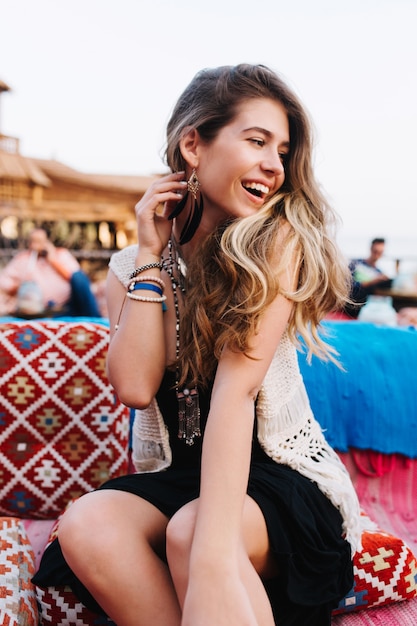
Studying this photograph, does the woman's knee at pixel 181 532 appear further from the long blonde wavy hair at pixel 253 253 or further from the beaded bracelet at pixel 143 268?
the beaded bracelet at pixel 143 268

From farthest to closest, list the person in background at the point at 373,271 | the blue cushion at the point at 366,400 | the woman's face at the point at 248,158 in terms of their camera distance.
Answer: the person in background at the point at 373,271
the blue cushion at the point at 366,400
the woman's face at the point at 248,158

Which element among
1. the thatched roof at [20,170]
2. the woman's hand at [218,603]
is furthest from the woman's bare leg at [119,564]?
the thatched roof at [20,170]

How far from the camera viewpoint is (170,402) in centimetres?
125

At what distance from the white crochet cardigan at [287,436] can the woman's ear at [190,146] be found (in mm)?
284

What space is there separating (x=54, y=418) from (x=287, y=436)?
777 mm

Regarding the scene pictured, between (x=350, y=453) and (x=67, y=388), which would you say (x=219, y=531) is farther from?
(x=350, y=453)

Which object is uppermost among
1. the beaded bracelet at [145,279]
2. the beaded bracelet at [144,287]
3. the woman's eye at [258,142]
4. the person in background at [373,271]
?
the woman's eye at [258,142]

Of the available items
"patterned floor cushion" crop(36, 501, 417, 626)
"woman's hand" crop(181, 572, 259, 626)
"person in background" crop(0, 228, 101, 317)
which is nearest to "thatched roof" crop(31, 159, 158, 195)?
"person in background" crop(0, 228, 101, 317)

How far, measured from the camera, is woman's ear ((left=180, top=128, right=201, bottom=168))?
4.19 feet

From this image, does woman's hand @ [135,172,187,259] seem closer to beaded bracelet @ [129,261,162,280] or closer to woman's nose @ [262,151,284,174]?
beaded bracelet @ [129,261,162,280]

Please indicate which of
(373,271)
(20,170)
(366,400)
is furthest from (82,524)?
(20,170)

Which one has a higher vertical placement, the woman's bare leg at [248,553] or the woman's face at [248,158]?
the woman's face at [248,158]

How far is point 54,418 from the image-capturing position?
1.65m

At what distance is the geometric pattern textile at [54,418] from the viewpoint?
5.34 ft
